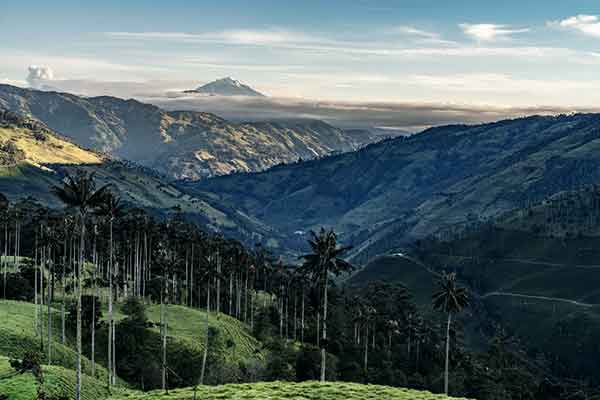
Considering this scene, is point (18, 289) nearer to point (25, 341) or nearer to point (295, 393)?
point (25, 341)

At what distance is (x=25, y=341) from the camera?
313ft

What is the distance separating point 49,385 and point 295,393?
2816 cm

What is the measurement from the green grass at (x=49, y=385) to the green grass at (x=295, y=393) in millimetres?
8544

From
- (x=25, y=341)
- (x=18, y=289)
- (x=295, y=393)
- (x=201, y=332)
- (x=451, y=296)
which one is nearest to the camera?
(x=295, y=393)

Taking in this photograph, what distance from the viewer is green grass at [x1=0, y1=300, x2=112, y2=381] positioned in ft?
304

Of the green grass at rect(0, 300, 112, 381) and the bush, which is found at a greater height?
the green grass at rect(0, 300, 112, 381)

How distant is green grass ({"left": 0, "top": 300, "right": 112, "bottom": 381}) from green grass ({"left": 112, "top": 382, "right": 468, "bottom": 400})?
128ft

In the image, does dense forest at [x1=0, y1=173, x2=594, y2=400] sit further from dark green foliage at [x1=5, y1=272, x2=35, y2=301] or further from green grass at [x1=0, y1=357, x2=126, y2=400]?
green grass at [x1=0, y1=357, x2=126, y2=400]

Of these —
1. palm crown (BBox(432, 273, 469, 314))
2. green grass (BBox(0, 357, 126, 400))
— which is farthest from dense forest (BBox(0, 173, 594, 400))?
green grass (BBox(0, 357, 126, 400))

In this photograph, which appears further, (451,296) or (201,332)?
(201,332)

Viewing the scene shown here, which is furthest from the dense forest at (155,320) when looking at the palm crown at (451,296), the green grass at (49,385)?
the green grass at (49,385)

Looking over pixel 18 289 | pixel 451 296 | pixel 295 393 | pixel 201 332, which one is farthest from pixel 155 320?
pixel 295 393

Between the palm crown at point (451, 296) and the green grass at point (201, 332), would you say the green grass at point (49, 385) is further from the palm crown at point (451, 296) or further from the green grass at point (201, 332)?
the palm crown at point (451, 296)

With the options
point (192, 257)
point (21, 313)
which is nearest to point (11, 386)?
point (21, 313)
